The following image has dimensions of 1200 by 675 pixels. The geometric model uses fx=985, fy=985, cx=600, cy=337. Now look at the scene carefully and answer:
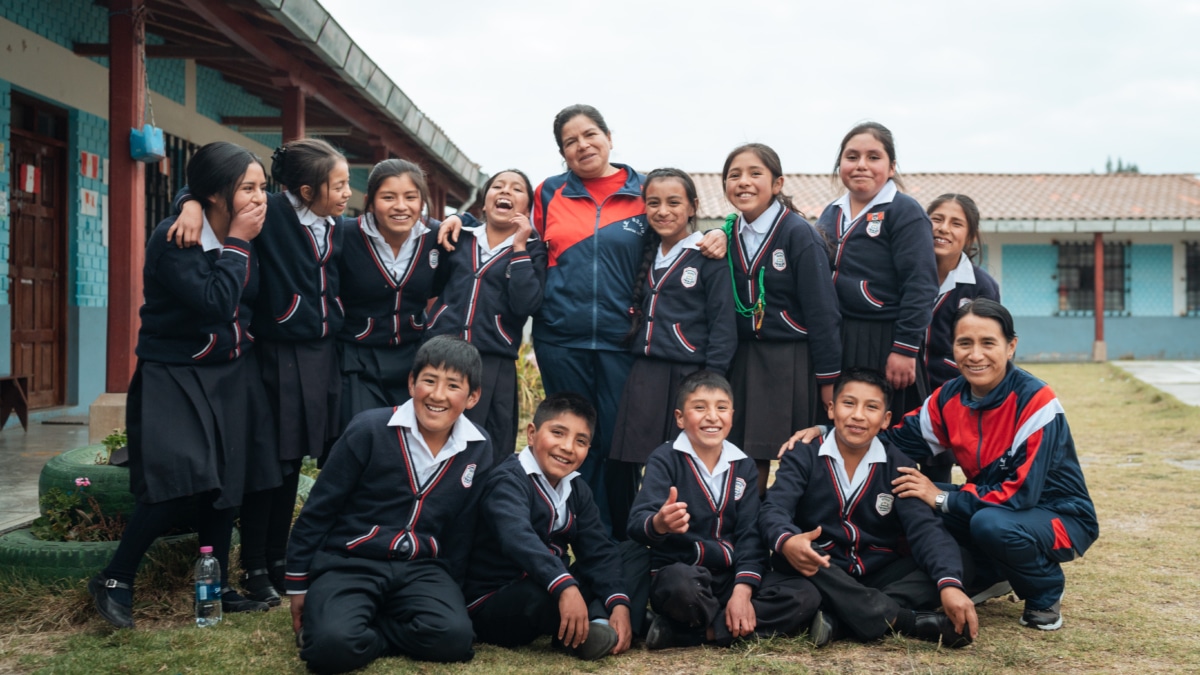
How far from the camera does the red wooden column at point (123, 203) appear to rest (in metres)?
5.50

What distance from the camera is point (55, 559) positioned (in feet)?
10.7

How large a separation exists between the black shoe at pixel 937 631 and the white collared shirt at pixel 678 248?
1.45m

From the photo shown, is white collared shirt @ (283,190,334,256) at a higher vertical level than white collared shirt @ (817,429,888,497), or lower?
higher

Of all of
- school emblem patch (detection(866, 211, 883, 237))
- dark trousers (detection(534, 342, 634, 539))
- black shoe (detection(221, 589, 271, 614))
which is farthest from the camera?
dark trousers (detection(534, 342, 634, 539))

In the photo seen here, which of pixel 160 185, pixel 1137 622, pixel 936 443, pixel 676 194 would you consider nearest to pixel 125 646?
pixel 676 194

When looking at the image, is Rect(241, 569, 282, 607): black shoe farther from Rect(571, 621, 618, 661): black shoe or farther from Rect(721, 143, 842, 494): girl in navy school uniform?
Rect(721, 143, 842, 494): girl in navy school uniform

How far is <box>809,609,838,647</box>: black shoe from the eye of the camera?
2975 millimetres

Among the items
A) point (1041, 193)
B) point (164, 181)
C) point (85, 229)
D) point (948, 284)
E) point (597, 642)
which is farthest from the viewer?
point (1041, 193)

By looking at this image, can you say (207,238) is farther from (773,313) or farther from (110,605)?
(773,313)

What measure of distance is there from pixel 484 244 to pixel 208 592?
4.94 feet

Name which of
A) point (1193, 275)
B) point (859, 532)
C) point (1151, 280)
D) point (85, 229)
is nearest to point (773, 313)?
point (859, 532)

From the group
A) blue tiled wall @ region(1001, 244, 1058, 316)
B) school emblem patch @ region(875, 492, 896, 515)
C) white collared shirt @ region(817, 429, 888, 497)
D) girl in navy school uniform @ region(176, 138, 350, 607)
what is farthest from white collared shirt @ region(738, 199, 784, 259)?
blue tiled wall @ region(1001, 244, 1058, 316)

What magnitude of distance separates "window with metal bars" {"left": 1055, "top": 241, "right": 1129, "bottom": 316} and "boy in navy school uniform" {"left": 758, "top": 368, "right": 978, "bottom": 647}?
670 inches

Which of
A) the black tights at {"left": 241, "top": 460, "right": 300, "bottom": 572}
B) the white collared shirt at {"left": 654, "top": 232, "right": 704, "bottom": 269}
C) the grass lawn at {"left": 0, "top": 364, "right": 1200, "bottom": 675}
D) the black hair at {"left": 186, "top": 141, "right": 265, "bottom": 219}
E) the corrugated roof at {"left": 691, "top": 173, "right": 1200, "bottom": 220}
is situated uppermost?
the corrugated roof at {"left": 691, "top": 173, "right": 1200, "bottom": 220}
